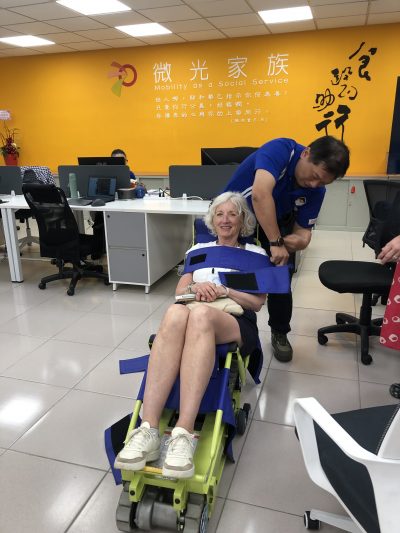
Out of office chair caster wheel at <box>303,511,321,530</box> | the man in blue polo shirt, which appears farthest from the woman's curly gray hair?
office chair caster wheel at <box>303,511,321,530</box>

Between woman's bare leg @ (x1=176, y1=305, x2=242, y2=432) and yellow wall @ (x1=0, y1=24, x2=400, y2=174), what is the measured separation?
16.9 feet

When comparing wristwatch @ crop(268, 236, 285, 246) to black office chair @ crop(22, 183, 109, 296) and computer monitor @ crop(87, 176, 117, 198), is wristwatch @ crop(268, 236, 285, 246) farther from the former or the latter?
computer monitor @ crop(87, 176, 117, 198)

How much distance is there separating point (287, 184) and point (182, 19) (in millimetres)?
4168

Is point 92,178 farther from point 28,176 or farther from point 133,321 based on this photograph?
point 133,321

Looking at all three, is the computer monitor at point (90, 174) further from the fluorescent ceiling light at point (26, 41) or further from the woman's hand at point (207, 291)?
the fluorescent ceiling light at point (26, 41)

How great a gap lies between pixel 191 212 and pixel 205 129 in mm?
3789

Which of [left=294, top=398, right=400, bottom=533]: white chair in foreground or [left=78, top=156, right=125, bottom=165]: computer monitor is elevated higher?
[left=78, top=156, right=125, bottom=165]: computer monitor

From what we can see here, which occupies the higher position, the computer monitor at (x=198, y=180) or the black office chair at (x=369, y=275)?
the computer monitor at (x=198, y=180)

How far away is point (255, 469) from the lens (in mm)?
1623

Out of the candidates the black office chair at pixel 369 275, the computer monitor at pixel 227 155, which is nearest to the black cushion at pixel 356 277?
the black office chair at pixel 369 275

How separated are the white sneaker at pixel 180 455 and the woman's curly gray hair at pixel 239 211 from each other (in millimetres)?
1058

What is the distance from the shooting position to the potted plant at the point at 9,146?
744 centimetres

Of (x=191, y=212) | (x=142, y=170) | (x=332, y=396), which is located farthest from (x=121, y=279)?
(x=142, y=170)

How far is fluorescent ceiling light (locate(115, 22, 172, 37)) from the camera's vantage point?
551cm
